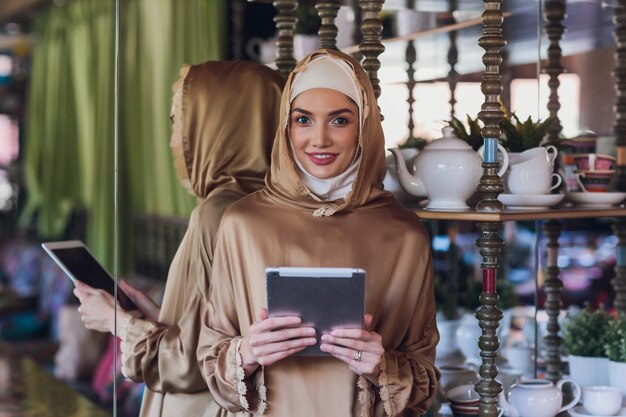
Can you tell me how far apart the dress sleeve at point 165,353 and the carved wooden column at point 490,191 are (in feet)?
1.80

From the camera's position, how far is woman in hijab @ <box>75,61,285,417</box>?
6.39 ft

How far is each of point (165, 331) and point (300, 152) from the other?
0.54 meters

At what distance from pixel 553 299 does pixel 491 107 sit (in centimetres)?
97

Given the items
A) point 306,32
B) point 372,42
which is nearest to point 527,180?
point 372,42

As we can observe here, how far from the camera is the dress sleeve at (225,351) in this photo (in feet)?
→ 5.40

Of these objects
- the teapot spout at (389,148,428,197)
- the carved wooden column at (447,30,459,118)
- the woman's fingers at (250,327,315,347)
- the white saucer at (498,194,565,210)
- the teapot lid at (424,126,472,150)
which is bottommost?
the woman's fingers at (250,327,315,347)

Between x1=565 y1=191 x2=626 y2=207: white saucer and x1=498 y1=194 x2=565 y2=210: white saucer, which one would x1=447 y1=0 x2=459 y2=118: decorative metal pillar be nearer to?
x1=565 y1=191 x2=626 y2=207: white saucer

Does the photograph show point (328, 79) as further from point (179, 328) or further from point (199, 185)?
point (179, 328)

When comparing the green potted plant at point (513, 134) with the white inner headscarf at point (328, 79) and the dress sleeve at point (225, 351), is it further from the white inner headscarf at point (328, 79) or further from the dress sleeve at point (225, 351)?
the dress sleeve at point (225, 351)

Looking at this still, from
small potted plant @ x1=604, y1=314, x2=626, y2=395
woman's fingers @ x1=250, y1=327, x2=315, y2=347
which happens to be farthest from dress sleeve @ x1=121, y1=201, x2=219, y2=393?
small potted plant @ x1=604, y1=314, x2=626, y2=395

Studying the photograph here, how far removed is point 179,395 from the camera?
6.54 ft

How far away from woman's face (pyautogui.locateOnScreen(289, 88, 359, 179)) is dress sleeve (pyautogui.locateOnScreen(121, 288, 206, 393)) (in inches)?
17.2

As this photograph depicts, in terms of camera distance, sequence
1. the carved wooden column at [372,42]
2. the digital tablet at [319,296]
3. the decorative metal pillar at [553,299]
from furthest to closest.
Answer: the decorative metal pillar at [553,299] → the carved wooden column at [372,42] → the digital tablet at [319,296]

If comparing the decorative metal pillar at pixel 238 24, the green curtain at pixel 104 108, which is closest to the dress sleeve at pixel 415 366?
the green curtain at pixel 104 108
